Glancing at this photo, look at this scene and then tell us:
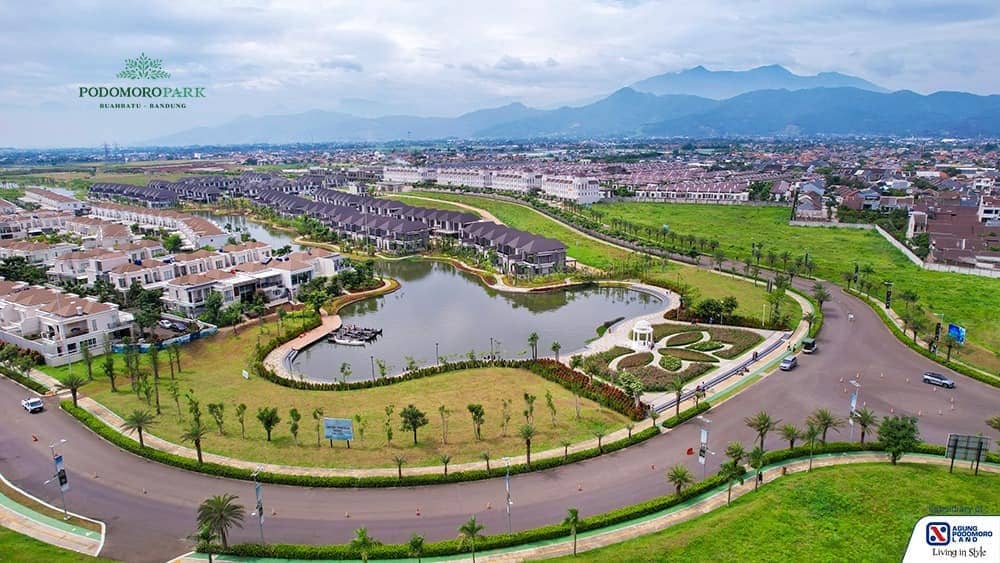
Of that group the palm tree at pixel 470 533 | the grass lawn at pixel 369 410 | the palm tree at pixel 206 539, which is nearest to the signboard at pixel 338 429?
the grass lawn at pixel 369 410

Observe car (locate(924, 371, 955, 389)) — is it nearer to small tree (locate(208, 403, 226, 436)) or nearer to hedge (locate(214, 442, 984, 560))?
hedge (locate(214, 442, 984, 560))

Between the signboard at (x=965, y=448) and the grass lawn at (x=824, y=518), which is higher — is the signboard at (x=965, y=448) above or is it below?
above

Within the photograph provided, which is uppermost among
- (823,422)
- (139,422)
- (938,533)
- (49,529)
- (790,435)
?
(938,533)

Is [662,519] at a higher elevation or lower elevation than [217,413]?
lower

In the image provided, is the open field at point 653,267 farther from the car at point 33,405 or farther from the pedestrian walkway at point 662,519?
the car at point 33,405

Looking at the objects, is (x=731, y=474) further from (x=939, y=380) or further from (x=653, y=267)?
(x=653, y=267)

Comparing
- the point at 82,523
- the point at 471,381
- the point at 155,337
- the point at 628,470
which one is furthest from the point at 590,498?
the point at 155,337

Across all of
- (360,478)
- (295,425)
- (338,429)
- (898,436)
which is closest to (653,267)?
(898,436)
